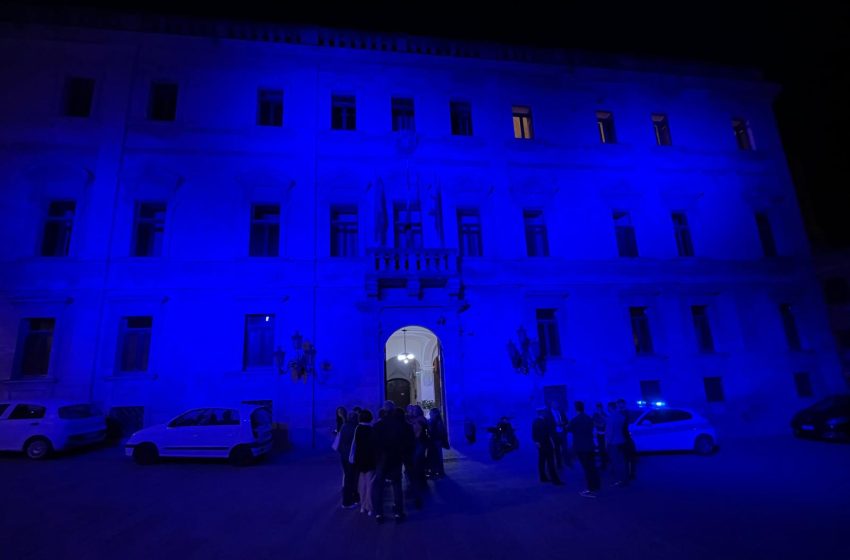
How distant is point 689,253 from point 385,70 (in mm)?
15185

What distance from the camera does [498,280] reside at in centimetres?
1528

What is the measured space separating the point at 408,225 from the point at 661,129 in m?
13.2

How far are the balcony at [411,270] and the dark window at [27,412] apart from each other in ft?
32.4

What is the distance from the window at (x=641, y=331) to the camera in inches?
629

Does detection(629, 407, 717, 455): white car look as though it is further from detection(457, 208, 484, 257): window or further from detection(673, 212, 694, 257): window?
detection(457, 208, 484, 257): window

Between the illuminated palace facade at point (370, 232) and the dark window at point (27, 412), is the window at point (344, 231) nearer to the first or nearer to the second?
the illuminated palace facade at point (370, 232)

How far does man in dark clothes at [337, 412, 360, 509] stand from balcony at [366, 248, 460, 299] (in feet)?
22.5

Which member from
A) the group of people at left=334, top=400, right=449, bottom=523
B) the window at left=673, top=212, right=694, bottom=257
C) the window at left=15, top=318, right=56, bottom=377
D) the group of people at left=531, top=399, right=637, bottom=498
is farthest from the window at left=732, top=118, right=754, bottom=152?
the window at left=15, top=318, right=56, bottom=377

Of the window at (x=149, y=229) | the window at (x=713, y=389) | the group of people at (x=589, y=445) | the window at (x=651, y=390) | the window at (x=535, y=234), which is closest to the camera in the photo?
the group of people at (x=589, y=445)

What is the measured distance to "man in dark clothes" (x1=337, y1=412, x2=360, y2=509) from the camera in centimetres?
745

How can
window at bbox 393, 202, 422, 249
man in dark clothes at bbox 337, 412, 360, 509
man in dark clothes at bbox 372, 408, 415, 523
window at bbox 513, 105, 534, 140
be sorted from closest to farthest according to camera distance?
man in dark clothes at bbox 372, 408, 415, 523 < man in dark clothes at bbox 337, 412, 360, 509 < window at bbox 393, 202, 422, 249 < window at bbox 513, 105, 534, 140

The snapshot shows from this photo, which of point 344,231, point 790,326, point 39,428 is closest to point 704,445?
point 790,326

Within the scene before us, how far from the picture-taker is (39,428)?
36.6 feet

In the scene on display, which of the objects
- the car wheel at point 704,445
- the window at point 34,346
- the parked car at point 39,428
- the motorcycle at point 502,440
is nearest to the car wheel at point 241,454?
the parked car at point 39,428
